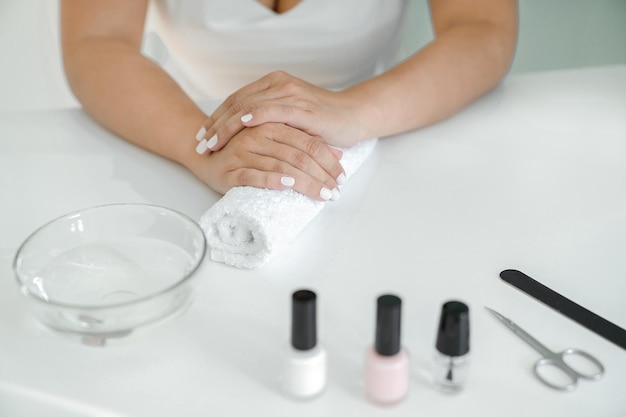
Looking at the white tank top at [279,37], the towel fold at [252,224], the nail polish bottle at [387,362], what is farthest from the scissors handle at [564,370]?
the white tank top at [279,37]

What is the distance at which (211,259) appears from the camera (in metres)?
0.78

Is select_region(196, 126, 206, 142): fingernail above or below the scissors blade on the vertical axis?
above

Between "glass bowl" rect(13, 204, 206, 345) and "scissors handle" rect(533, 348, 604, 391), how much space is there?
0.30m

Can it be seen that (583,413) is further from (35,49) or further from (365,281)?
(35,49)

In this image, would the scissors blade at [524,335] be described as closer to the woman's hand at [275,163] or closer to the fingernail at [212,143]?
the woman's hand at [275,163]

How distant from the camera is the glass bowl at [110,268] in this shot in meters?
0.62

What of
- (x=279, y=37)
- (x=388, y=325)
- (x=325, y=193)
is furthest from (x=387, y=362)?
(x=279, y=37)

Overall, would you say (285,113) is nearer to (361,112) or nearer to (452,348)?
(361,112)

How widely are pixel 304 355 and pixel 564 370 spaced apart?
0.73ft

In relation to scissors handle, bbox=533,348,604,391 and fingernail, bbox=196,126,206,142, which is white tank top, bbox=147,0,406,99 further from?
scissors handle, bbox=533,348,604,391

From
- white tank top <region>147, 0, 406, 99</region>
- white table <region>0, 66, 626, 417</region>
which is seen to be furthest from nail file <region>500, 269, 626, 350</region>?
white tank top <region>147, 0, 406, 99</region>

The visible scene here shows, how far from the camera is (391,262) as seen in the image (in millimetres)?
770

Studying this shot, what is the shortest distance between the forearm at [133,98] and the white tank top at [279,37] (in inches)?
7.3

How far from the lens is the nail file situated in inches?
25.8
